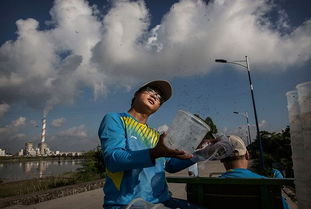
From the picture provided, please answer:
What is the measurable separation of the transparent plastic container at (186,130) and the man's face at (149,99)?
64cm

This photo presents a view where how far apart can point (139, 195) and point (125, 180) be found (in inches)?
5.6

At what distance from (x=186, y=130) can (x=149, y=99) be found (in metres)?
0.73

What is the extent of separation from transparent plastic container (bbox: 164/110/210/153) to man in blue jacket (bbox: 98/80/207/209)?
0.12m

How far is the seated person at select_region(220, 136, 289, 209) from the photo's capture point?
253 centimetres

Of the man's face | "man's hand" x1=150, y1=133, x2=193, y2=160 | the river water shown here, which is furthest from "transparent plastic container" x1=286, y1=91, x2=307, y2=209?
the river water

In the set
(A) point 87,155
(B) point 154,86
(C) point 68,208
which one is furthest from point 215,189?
(A) point 87,155

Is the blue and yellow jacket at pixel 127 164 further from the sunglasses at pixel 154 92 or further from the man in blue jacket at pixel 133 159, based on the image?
the sunglasses at pixel 154 92

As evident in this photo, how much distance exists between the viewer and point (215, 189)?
246 centimetres

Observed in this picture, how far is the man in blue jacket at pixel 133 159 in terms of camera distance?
4.87ft

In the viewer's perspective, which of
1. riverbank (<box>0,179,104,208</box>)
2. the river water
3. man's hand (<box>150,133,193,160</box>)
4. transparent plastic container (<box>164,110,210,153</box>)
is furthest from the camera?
the river water

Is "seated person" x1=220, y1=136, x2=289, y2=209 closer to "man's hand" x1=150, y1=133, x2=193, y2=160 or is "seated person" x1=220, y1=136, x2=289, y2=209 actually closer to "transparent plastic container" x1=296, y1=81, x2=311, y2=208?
"man's hand" x1=150, y1=133, x2=193, y2=160

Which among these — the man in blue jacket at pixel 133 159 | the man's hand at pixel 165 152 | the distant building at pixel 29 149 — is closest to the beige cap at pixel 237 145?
the man in blue jacket at pixel 133 159

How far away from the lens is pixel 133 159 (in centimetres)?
150

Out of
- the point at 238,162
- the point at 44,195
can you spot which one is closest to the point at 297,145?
the point at 238,162
